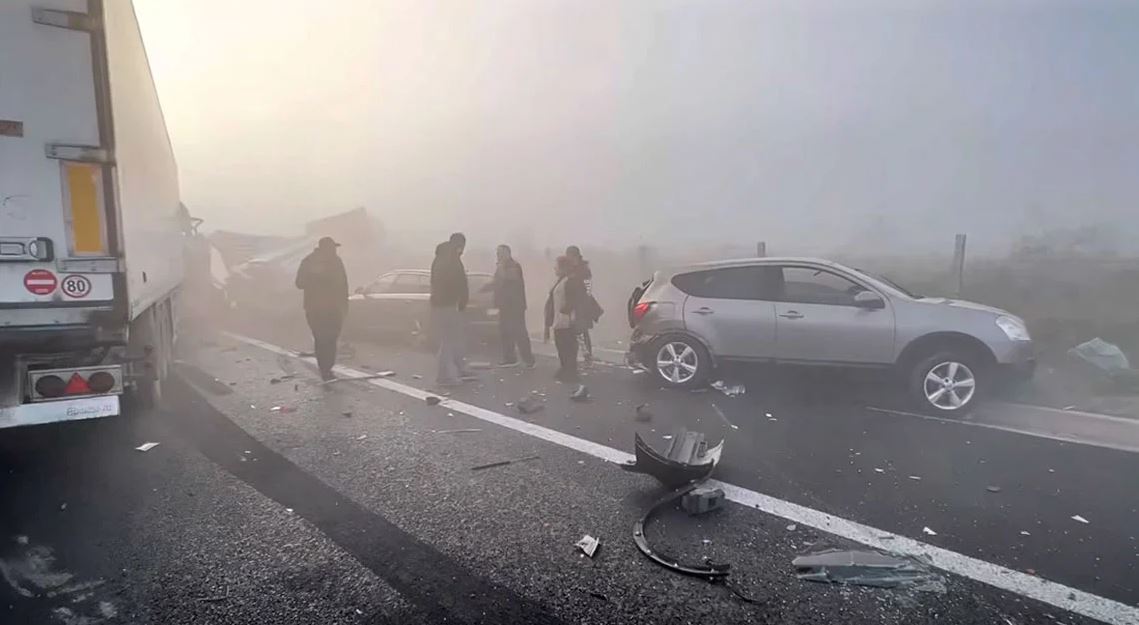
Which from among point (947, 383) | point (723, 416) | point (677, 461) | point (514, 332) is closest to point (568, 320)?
point (514, 332)

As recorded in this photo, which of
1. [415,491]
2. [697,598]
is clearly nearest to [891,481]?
[697,598]

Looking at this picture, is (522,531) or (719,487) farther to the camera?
(719,487)

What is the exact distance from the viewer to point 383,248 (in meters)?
22.3

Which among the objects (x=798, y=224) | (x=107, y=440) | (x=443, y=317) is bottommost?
(x=107, y=440)

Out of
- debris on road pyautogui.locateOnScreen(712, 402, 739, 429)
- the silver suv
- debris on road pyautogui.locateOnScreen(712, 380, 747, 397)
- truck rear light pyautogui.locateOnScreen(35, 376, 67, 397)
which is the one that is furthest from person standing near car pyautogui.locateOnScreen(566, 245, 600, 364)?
truck rear light pyautogui.locateOnScreen(35, 376, 67, 397)

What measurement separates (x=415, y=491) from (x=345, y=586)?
1206mm

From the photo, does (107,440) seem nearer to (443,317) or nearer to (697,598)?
(443,317)

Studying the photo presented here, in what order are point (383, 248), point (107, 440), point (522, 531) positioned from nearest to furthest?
point (522, 531) → point (107, 440) → point (383, 248)

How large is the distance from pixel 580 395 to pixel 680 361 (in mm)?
1229

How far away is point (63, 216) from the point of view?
13.0 ft

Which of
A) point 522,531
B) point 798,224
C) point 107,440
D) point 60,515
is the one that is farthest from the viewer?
point 798,224

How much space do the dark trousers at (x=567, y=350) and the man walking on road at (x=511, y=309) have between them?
2.99ft

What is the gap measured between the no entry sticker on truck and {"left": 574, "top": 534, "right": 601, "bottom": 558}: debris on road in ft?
12.0

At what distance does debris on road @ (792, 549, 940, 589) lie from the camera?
2957mm
